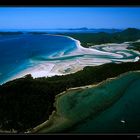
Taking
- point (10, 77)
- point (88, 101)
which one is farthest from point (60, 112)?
point (10, 77)

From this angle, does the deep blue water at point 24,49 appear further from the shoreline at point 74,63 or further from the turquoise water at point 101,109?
the turquoise water at point 101,109

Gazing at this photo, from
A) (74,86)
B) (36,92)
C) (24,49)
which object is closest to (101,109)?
(74,86)

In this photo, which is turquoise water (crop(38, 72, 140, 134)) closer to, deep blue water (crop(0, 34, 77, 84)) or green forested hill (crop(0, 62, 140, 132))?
green forested hill (crop(0, 62, 140, 132))

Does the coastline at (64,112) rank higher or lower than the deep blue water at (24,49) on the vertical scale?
lower
